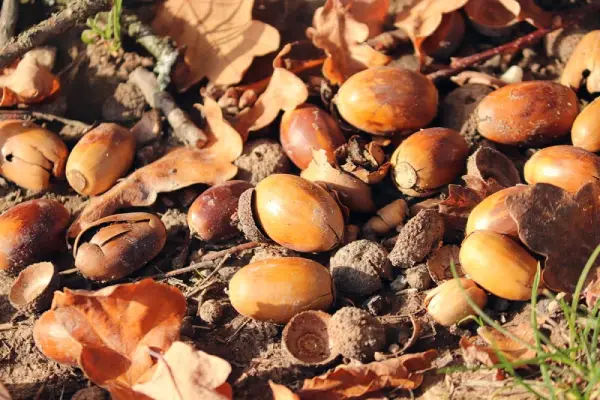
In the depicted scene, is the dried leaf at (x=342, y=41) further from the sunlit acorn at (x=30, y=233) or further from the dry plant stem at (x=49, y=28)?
the sunlit acorn at (x=30, y=233)

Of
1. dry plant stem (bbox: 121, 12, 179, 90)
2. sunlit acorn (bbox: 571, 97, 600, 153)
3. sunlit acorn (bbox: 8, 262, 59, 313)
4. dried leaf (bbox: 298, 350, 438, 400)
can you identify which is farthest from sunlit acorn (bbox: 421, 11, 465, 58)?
sunlit acorn (bbox: 8, 262, 59, 313)

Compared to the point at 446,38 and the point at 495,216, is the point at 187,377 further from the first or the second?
the point at 446,38

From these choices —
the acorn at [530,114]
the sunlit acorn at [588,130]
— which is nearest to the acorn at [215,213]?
the acorn at [530,114]

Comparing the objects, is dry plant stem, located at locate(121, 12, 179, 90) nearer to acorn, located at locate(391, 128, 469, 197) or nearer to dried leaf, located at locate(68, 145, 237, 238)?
dried leaf, located at locate(68, 145, 237, 238)

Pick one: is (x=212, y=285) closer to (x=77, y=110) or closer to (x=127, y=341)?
(x=127, y=341)

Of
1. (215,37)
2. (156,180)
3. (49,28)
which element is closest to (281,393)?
Answer: (156,180)

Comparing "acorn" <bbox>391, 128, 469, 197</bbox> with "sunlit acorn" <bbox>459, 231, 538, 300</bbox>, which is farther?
"acorn" <bbox>391, 128, 469, 197</bbox>
